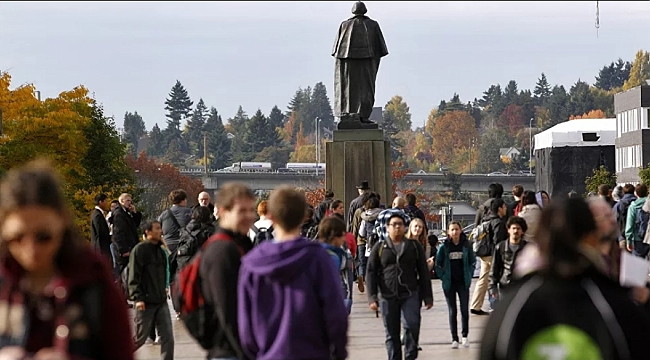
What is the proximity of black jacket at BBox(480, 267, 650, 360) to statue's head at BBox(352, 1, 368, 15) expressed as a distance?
2226 cm

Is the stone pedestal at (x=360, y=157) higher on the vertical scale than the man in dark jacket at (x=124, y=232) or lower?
higher

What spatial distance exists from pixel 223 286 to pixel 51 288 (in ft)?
10.7

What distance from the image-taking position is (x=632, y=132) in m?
100

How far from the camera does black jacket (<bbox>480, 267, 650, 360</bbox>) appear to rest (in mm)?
4914

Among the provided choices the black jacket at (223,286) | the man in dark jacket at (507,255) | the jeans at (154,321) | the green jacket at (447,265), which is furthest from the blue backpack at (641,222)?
the black jacket at (223,286)

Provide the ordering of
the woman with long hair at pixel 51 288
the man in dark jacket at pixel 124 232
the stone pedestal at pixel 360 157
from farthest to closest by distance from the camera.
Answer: the stone pedestal at pixel 360 157 < the man in dark jacket at pixel 124 232 < the woman with long hair at pixel 51 288

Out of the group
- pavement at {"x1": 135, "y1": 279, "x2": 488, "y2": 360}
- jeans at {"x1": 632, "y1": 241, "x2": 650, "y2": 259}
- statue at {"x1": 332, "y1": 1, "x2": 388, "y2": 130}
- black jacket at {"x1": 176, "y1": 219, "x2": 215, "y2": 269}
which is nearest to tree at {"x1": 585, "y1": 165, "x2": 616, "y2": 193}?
statue at {"x1": 332, "y1": 1, "x2": 388, "y2": 130}

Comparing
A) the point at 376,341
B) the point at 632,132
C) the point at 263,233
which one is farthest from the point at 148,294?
the point at 632,132

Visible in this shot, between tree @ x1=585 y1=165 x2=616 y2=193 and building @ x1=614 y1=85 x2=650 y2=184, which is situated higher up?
building @ x1=614 y1=85 x2=650 y2=184

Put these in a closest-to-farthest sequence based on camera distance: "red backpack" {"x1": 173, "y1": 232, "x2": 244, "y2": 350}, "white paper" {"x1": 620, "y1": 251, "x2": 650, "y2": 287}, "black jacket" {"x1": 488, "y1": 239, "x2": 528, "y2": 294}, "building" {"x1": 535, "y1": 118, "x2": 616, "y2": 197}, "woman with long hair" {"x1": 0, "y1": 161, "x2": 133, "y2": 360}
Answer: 1. "woman with long hair" {"x1": 0, "y1": 161, "x2": 133, "y2": 360}
2. "red backpack" {"x1": 173, "y1": 232, "x2": 244, "y2": 350}
3. "white paper" {"x1": 620, "y1": 251, "x2": 650, "y2": 287}
4. "black jacket" {"x1": 488, "y1": 239, "x2": 528, "y2": 294}
5. "building" {"x1": 535, "y1": 118, "x2": 616, "y2": 197}

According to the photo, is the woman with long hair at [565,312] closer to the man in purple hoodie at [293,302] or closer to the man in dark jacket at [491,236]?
the man in purple hoodie at [293,302]

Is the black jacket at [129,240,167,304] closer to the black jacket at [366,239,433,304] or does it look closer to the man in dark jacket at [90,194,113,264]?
the black jacket at [366,239,433,304]

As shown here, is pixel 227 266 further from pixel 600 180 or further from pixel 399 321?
pixel 600 180

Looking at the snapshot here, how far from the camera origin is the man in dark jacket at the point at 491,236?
61.9 ft
